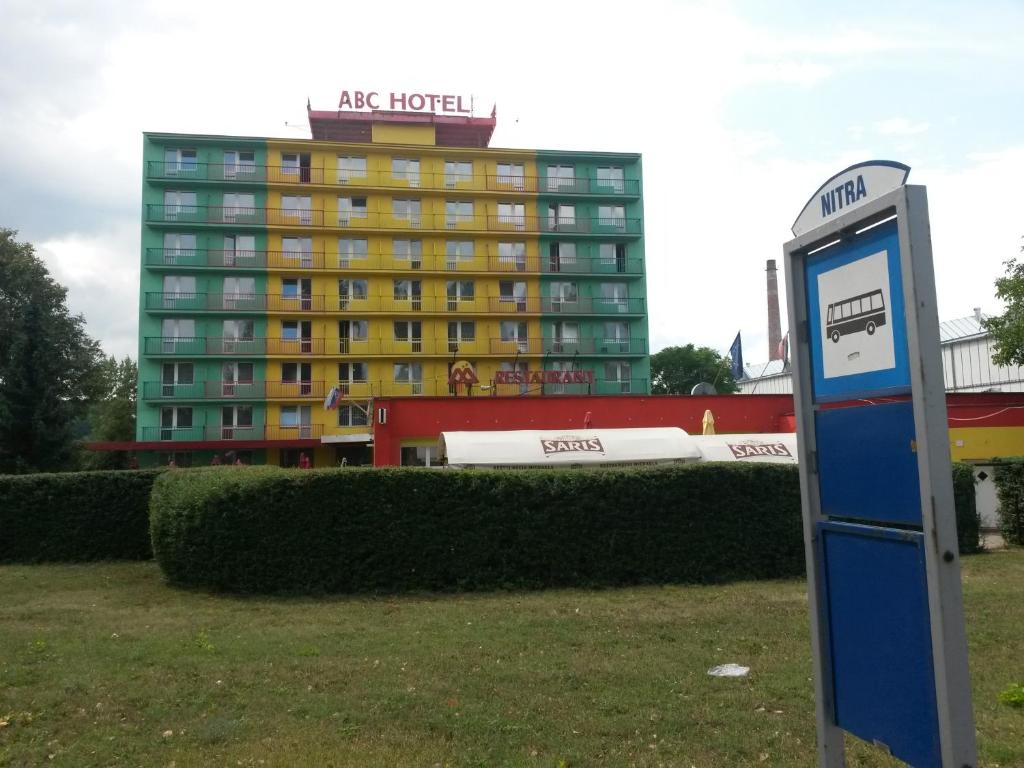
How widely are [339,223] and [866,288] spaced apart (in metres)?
53.4

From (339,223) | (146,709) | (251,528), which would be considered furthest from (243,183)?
(146,709)

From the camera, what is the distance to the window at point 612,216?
188ft

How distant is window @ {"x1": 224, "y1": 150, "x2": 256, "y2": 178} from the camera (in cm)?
5362

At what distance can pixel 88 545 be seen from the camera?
59.1 ft

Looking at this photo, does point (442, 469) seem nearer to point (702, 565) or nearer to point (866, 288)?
point (702, 565)

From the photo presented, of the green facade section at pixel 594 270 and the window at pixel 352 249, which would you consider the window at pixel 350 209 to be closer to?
the window at pixel 352 249

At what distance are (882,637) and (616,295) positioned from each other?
5442 cm

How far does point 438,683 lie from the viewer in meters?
7.03

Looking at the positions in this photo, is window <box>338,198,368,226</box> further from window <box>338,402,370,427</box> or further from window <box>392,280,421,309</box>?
window <box>338,402,370,427</box>

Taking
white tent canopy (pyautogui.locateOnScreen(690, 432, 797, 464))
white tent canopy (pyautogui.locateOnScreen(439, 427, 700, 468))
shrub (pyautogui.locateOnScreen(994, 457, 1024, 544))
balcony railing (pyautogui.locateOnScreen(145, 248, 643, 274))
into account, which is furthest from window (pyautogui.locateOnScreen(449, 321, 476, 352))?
shrub (pyautogui.locateOnScreen(994, 457, 1024, 544))

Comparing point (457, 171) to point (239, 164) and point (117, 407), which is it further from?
point (117, 407)

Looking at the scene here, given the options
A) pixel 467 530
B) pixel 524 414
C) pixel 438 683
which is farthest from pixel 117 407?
pixel 438 683

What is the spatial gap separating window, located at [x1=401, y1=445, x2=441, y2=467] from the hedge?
351 inches

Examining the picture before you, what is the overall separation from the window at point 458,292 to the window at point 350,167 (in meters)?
9.30
